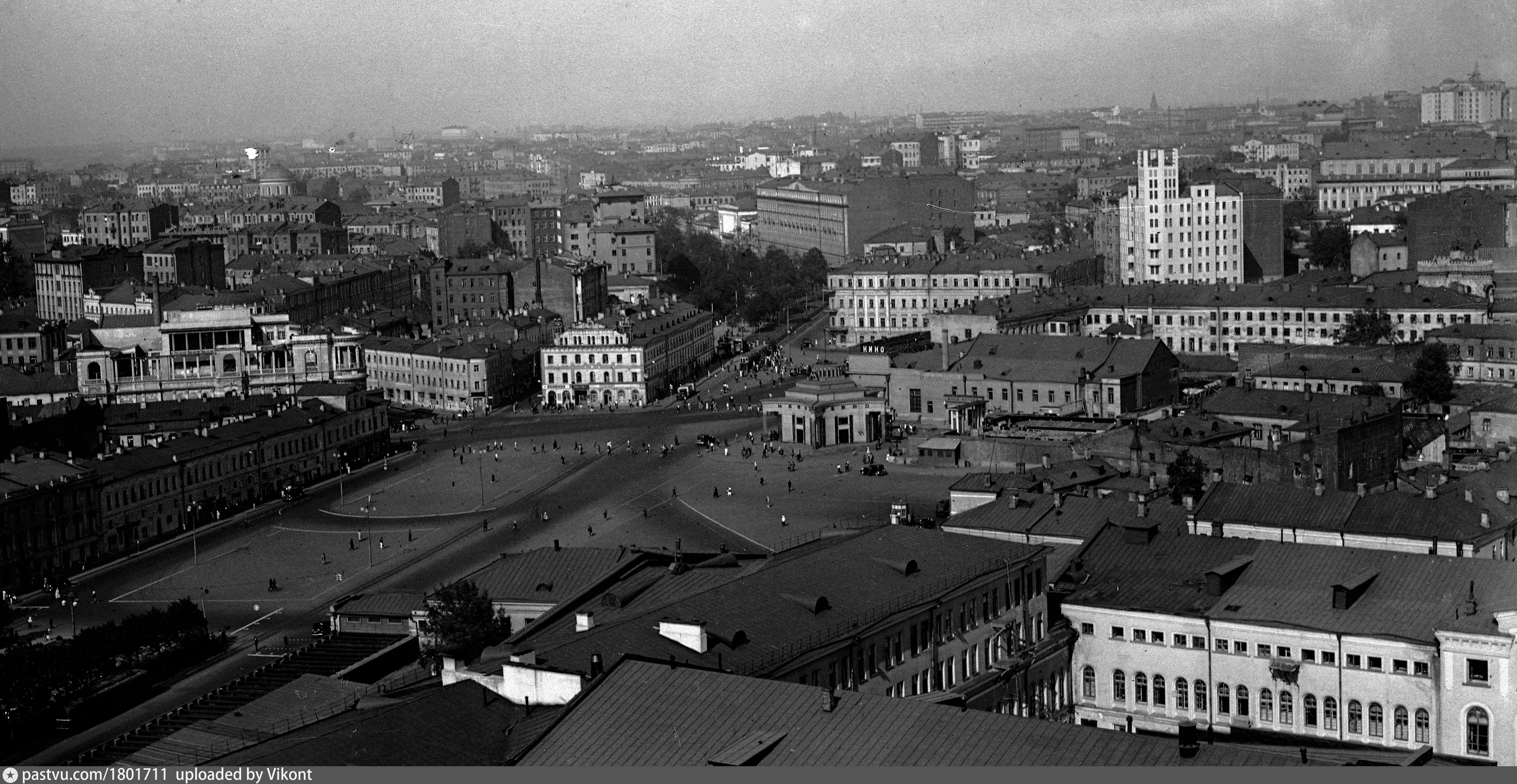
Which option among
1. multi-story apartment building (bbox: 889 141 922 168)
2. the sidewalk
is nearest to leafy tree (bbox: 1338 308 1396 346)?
the sidewalk

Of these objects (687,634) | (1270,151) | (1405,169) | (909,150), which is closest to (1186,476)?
(687,634)

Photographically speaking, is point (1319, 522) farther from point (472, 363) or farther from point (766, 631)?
point (472, 363)

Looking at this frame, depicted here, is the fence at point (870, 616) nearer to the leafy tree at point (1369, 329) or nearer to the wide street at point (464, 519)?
the wide street at point (464, 519)

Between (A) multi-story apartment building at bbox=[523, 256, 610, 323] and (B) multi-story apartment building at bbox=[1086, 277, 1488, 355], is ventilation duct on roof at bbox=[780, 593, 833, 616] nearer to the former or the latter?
(B) multi-story apartment building at bbox=[1086, 277, 1488, 355]

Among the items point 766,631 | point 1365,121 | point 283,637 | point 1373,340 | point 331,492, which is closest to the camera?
point 766,631

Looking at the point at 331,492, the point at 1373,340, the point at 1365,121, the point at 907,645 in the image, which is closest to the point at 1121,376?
the point at 1373,340

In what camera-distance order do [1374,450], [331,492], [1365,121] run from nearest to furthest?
[1374,450] → [331,492] → [1365,121]

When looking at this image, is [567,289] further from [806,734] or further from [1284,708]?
[806,734]
